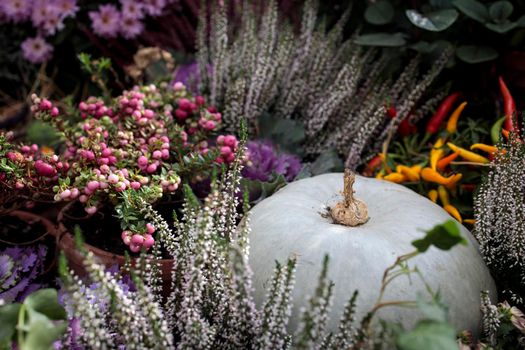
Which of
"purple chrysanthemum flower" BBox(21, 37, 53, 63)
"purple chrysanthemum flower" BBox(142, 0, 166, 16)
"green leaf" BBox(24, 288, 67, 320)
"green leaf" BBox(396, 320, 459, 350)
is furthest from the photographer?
"purple chrysanthemum flower" BBox(21, 37, 53, 63)

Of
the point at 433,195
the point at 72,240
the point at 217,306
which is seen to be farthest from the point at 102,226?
the point at 433,195

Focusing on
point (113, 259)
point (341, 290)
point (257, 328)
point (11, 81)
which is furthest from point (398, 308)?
point (11, 81)

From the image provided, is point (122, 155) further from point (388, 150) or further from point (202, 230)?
point (388, 150)

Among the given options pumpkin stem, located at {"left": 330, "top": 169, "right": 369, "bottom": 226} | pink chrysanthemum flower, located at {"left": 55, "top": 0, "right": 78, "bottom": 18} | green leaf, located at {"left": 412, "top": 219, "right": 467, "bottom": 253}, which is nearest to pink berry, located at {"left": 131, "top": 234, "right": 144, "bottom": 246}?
pumpkin stem, located at {"left": 330, "top": 169, "right": 369, "bottom": 226}

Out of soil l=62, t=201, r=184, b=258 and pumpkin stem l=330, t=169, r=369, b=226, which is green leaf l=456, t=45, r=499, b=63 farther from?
soil l=62, t=201, r=184, b=258

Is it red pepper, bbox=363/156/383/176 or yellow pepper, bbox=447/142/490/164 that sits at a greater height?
yellow pepper, bbox=447/142/490/164

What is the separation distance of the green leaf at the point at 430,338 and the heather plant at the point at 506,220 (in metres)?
0.40

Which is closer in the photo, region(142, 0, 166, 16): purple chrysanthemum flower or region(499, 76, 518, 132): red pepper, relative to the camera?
region(499, 76, 518, 132): red pepper

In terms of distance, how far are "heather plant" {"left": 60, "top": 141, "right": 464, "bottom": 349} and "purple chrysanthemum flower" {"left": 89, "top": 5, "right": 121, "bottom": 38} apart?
0.88 m

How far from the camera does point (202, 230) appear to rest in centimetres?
66

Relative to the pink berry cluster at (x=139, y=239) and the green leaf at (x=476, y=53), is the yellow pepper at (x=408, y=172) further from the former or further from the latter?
the pink berry cluster at (x=139, y=239)

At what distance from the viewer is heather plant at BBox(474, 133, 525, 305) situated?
0.88 metres

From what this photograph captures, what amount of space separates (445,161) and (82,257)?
73 cm

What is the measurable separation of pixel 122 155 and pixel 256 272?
1.04 feet
